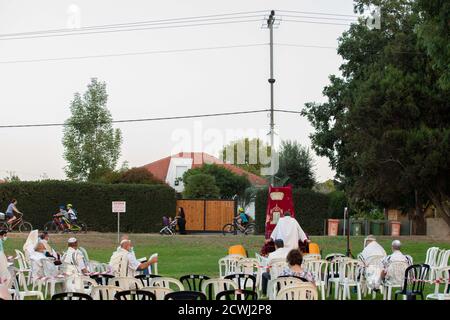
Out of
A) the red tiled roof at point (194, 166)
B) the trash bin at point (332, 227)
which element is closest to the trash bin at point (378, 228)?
Answer: the trash bin at point (332, 227)

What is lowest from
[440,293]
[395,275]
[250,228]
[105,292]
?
[440,293]

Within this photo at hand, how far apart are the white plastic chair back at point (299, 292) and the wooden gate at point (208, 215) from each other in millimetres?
27423

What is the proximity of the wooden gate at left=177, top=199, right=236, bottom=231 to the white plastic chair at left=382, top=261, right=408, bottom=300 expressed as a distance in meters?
23.4

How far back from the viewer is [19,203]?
1304 inches

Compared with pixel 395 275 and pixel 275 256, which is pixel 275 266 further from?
pixel 395 275

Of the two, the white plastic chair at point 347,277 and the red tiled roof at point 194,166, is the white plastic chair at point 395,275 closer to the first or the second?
the white plastic chair at point 347,277

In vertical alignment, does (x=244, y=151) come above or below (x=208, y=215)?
above

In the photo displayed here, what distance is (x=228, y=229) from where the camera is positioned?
32875 mm

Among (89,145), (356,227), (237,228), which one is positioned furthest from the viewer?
(89,145)

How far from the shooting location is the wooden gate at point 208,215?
35.6 meters

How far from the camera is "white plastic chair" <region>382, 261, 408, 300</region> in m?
12.4

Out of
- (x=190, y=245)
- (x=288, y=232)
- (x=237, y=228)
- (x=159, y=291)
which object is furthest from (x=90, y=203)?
(x=159, y=291)

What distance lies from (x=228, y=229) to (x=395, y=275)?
67.8 ft
